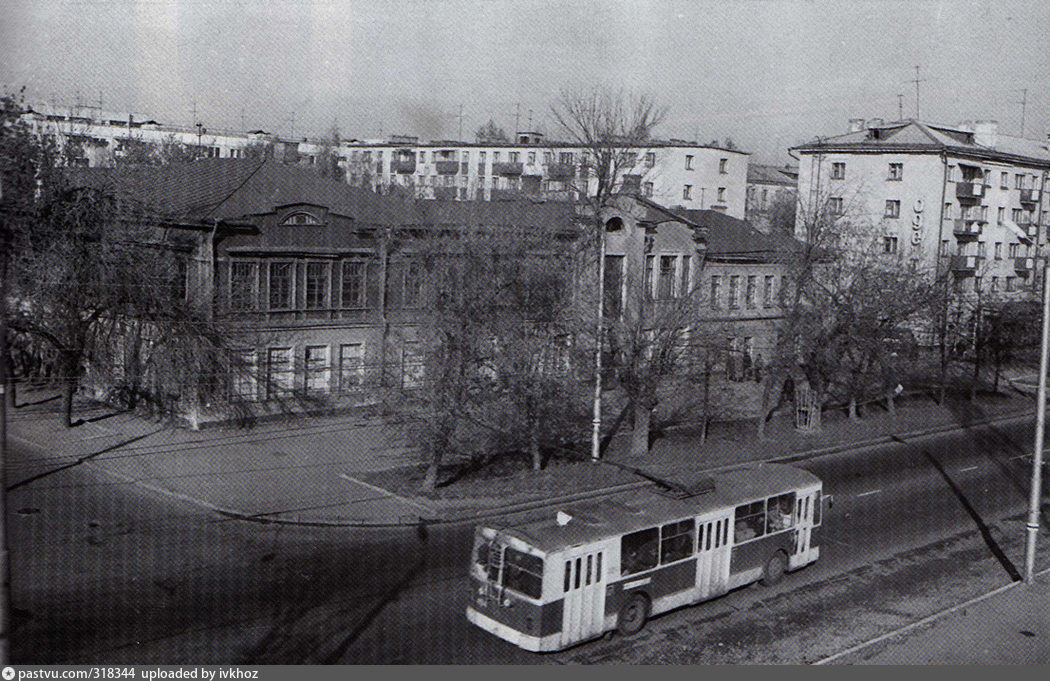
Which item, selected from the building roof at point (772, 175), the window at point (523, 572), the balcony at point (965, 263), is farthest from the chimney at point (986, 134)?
the window at point (523, 572)

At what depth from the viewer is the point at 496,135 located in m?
81.3

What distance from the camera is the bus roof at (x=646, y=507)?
14914mm

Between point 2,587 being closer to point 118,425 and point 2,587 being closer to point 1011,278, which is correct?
point 118,425

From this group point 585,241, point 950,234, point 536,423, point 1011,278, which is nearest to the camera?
point 536,423

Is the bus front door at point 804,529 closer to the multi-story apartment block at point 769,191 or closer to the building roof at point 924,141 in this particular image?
the building roof at point 924,141

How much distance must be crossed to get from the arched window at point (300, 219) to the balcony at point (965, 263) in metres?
35.0

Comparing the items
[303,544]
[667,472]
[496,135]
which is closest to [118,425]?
[303,544]

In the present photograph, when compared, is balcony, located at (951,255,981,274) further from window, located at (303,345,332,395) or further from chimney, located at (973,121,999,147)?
window, located at (303,345,332,395)

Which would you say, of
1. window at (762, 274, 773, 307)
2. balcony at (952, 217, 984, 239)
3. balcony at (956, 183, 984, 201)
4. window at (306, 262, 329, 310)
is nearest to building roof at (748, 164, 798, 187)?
balcony at (956, 183, 984, 201)

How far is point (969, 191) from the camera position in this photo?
174ft

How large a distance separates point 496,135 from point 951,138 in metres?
37.5

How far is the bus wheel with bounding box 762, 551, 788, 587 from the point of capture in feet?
59.6

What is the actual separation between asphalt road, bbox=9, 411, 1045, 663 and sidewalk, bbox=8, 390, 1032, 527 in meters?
1.01

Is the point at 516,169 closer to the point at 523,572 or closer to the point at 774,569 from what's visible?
the point at 774,569
